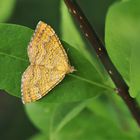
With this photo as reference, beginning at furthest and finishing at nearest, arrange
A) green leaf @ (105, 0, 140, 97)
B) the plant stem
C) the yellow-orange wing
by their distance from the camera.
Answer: the yellow-orange wing < the plant stem < green leaf @ (105, 0, 140, 97)

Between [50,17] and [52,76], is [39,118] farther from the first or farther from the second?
[50,17]

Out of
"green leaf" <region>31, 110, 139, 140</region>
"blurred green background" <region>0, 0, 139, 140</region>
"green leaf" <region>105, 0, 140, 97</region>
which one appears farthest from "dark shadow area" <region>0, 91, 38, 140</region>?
"green leaf" <region>105, 0, 140, 97</region>

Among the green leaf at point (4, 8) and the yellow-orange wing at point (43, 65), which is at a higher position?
the yellow-orange wing at point (43, 65)

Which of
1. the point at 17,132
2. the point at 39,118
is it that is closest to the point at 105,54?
the point at 39,118

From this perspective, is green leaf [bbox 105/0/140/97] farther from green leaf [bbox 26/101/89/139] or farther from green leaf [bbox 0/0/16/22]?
green leaf [bbox 0/0/16/22]

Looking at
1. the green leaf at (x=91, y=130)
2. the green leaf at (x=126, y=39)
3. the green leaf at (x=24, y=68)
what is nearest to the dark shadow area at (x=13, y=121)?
the green leaf at (x=91, y=130)

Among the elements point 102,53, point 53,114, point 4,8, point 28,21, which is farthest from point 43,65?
point 28,21

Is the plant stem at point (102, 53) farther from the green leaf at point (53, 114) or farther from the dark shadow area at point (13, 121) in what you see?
the dark shadow area at point (13, 121)
